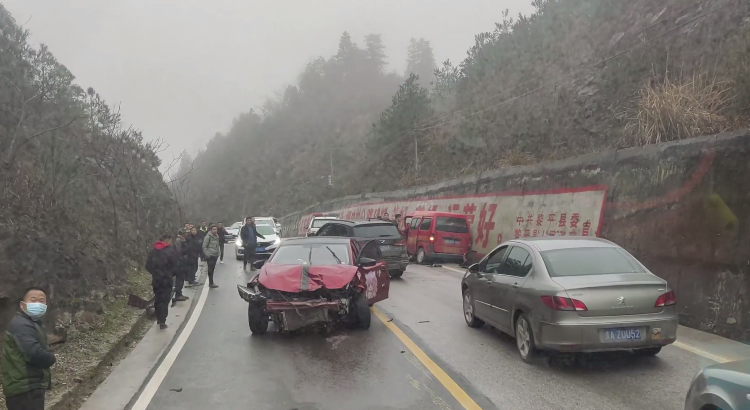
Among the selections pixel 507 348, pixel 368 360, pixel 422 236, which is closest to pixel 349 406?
pixel 368 360

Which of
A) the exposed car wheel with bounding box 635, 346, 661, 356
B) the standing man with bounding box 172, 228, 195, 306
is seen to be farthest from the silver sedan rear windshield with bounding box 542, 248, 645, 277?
the standing man with bounding box 172, 228, 195, 306

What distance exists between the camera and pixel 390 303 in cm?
1185

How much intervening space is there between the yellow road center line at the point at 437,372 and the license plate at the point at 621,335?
170cm

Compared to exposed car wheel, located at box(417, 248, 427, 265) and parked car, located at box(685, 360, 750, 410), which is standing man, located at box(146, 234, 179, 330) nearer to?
parked car, located at box(685, 360, 750, 410)

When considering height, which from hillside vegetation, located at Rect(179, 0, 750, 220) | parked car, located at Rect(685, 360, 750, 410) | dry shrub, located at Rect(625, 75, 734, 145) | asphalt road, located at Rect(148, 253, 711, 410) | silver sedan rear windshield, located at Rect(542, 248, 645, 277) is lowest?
asphalt road, located at Rect(148, 253, 711, 410)

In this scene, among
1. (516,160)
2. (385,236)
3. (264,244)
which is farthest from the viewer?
(516,160)

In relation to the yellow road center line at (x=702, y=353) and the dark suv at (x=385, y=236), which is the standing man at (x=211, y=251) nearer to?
the dark suv at (x=385, y=236)

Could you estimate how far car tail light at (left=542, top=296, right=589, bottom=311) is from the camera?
20.4ft

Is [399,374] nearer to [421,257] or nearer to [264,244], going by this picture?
[421,257]

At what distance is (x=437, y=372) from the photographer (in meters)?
6.55

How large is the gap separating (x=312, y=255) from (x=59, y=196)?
6.77m

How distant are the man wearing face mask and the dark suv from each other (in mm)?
11819

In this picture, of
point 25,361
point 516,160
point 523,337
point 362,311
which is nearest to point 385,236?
point 362,311

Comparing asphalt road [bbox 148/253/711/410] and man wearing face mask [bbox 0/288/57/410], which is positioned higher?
man wearing face mask [bbox 0/288/57/410]
